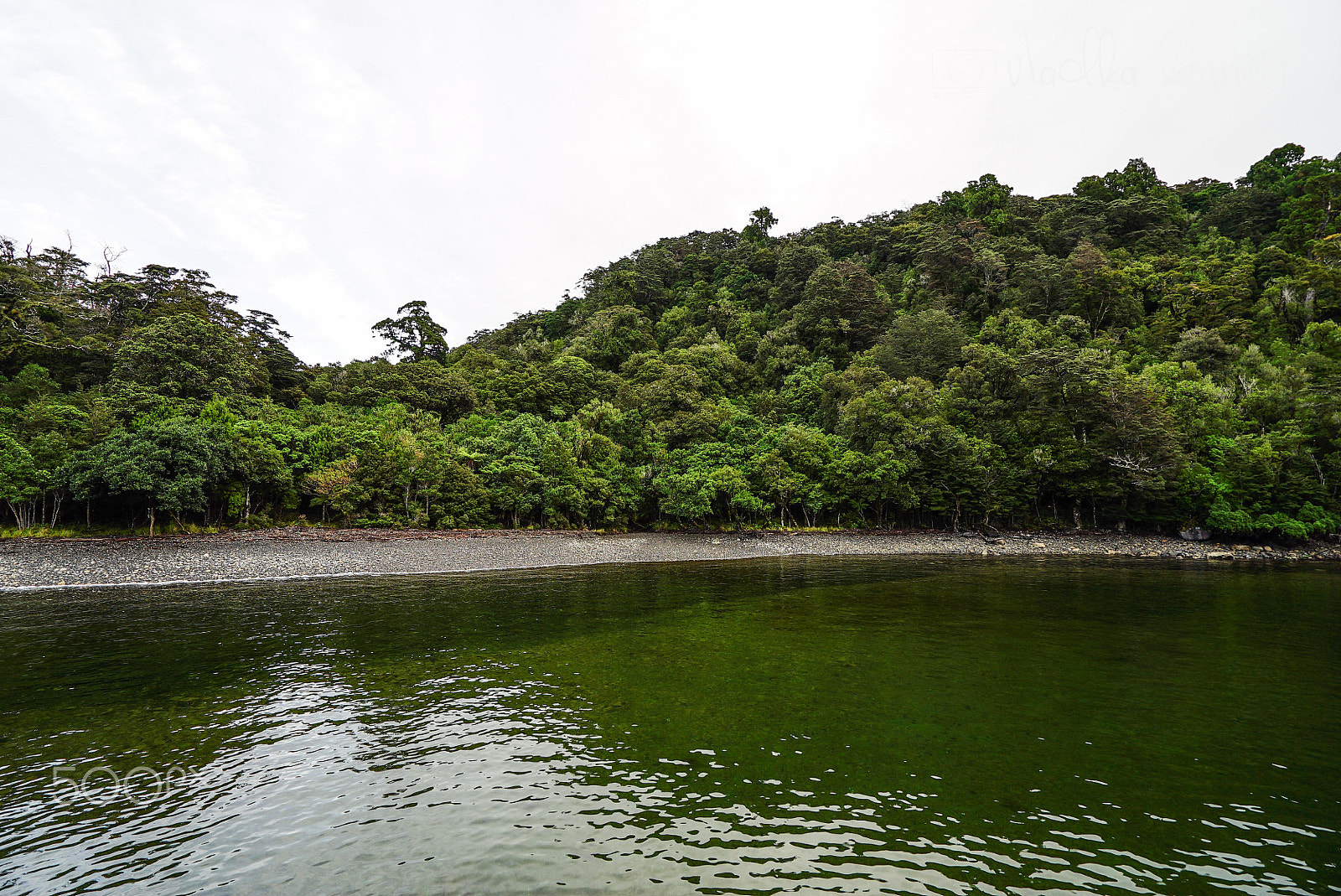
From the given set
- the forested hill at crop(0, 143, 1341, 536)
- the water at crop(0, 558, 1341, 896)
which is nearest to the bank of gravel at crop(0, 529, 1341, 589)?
the forested hill at crop(0, 143, 1341, 536)

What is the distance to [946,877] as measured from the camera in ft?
21.3

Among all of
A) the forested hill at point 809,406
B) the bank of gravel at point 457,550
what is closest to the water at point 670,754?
the bank of gravel at point 457,550

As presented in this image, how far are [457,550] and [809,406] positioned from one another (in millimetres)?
44917

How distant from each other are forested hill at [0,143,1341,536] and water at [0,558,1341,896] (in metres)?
23.7

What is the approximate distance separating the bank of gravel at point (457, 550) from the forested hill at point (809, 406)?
3101 millimetres

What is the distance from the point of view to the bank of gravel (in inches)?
1137

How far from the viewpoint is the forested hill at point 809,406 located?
1601 inches

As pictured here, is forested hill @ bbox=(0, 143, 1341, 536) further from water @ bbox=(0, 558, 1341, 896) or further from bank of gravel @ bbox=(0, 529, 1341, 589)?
water @ bbox=(0, 558, 1341, 896)

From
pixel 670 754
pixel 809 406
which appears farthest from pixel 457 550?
pixel 809 406

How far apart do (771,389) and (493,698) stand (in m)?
62.2

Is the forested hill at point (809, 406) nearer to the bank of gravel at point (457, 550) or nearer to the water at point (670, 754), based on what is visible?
the bank of gravel at point (457, 550)

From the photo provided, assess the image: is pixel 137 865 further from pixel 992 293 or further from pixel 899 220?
pixel 899 220

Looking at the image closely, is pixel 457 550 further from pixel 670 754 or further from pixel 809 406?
pixel 809 406

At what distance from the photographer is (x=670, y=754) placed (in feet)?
32.8
